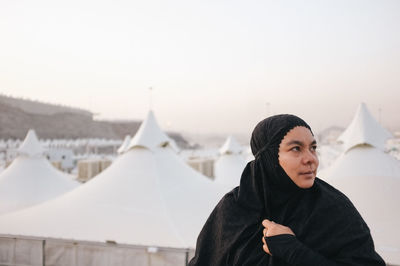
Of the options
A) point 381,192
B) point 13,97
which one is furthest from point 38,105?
point 381,192

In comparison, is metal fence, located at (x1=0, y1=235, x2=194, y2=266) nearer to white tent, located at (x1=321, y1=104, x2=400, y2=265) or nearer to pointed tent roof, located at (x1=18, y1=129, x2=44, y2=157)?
white tent, located at (x1=321, y1=104, x2=400, y2=265)

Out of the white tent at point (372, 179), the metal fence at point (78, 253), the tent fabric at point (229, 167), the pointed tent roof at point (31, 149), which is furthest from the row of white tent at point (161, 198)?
the tent fabric at point (229, 167)

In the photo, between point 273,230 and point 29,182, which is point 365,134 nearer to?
point 273,230

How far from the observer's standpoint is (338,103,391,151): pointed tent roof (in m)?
5.98

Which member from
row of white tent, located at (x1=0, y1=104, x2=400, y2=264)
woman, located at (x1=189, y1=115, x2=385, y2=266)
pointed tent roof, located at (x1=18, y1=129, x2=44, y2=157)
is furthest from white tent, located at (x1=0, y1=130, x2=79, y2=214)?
woman, located at (x1=189, y1=115, x2=385, y2=266)

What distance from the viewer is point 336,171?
5.88 metres

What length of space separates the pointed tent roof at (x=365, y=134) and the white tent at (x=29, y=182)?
8848 millimetres

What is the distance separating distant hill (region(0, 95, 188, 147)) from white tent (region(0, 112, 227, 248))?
5195 cm

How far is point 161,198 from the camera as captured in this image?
→ 6188mm

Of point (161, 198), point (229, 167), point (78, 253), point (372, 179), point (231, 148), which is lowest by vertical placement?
point (229, 167)

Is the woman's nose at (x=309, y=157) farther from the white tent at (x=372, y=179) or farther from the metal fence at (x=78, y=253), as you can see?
Answer: the white tent at (x=372, y=179)

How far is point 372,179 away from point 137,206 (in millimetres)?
4315

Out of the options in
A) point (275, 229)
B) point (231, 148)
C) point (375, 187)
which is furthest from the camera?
point (231, 148)

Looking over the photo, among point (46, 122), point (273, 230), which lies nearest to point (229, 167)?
point (273, 230)
